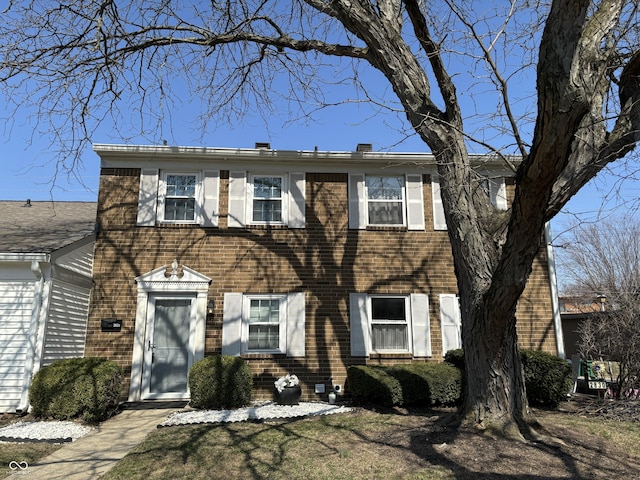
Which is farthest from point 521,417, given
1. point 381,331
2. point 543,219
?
point 381,331

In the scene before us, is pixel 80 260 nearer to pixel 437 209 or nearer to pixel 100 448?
pixel 100 448

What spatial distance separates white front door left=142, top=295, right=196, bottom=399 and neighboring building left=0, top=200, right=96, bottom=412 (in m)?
1.39

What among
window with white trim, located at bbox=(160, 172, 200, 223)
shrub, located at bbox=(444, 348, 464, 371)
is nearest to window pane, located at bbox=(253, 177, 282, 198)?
window with white trim, located at bbox=(160, 172, 200, 223)

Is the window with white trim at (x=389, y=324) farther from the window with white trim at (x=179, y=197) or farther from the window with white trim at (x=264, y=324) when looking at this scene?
the window with white trim at (x=179, y=197)

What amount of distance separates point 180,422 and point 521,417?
5.07 metres

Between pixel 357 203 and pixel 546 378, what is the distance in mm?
5208

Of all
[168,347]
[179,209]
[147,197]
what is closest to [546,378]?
[168,347]

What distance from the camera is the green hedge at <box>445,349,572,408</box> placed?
8844 mm

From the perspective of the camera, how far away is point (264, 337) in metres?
10.0

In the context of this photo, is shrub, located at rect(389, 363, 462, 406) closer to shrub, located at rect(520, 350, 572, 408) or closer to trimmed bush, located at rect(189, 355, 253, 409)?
shrub, located at rect(520, 350, 572, 408)

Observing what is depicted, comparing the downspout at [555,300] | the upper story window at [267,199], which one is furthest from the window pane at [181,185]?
the downspout at [555,300]

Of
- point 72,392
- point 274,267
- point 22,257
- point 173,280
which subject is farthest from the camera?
point 274,267

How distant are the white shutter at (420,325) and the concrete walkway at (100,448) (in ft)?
16.5

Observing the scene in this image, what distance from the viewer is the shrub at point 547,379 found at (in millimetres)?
8844
